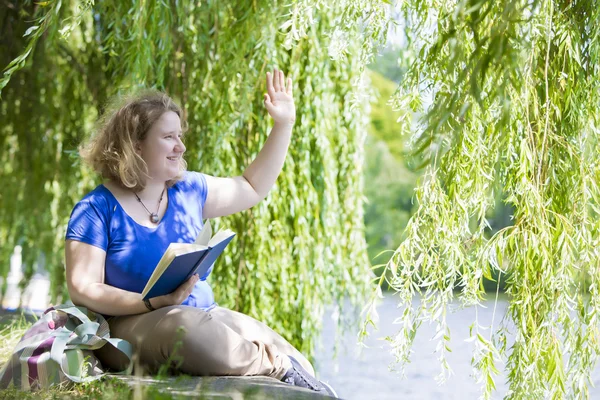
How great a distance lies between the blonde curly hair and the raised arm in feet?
0.56

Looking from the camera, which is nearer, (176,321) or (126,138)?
(176,321)

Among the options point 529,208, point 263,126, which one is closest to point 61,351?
point 529,208

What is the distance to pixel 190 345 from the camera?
2.37 meters

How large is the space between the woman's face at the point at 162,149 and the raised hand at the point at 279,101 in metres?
0.36

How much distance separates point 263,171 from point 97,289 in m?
0.78

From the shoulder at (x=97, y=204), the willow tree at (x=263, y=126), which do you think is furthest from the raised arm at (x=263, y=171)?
the willow tree at (x=263, y=126)

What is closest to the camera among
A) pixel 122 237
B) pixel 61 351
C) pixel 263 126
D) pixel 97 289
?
pixel 61 351

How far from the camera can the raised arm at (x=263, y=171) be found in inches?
114

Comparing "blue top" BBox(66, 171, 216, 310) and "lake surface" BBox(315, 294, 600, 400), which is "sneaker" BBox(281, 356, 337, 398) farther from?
"lake surface" BBox(315, 294, 600, 400)

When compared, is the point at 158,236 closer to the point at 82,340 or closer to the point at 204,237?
the point at 204,237

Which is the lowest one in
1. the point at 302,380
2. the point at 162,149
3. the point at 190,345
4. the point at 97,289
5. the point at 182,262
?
the point at 302,380

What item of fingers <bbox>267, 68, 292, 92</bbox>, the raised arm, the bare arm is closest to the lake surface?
the raised arm

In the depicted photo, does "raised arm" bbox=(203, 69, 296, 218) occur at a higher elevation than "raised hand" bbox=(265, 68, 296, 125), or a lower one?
lower

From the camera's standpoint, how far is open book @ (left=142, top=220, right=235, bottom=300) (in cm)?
219
